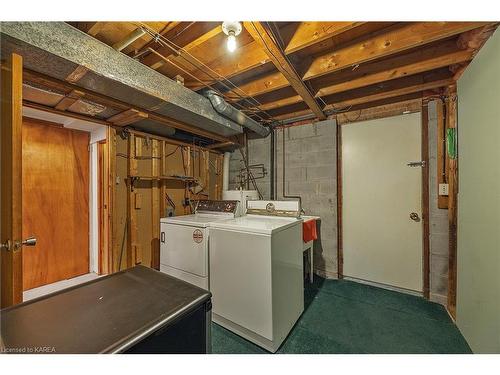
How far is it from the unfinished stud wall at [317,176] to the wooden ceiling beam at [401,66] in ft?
2.52

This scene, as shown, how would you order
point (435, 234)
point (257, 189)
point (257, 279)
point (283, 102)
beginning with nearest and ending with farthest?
point (257, 279), point (435, 234), point (283, 102), point (257, 189)

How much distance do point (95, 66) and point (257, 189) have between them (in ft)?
8.29

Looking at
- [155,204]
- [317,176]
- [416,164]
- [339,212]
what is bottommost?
[339,212]

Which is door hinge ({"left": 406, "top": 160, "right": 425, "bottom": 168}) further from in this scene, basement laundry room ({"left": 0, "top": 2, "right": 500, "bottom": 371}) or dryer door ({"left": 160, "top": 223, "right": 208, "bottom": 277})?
dryer door ({"left": 160, "top": 223, "right": 208, "bottom": 277})

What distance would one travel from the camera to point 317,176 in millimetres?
2955

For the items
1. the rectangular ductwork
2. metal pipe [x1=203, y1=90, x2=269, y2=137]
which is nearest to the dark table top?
the rectangular ductwork

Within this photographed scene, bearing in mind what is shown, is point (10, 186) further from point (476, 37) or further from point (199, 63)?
point (476, 37)

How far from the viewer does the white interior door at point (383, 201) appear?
7.91 ft

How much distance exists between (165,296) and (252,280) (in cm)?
88

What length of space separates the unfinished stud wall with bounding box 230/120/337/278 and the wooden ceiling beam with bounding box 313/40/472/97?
77cm

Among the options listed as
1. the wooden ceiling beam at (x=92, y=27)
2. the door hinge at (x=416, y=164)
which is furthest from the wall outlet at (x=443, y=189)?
the wooden ceiling beam at (x=92, y=27)

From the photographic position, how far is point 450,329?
5.92ft

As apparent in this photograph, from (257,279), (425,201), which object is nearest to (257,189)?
(257,279)

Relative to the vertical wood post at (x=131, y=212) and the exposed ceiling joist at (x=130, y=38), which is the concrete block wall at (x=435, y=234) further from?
the vertical wood post at (x=131, y=212)
